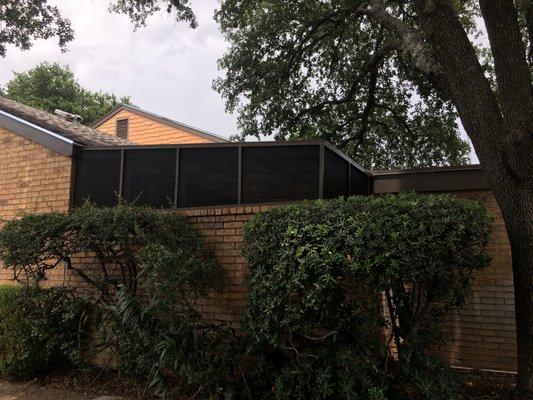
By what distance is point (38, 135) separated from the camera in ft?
25.2

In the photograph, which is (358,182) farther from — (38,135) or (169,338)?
(38,135)

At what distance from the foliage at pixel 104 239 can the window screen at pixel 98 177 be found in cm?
113

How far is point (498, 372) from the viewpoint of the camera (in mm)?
6793

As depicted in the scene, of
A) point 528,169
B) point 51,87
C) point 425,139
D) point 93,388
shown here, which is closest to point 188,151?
point 93,388

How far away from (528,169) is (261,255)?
3070 mm

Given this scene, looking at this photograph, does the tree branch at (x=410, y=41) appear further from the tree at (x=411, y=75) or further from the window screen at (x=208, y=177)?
the window screen at (x=208, y=177)

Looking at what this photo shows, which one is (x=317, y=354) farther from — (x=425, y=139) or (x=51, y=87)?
(x=51, y=87)

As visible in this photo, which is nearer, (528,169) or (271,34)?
(528,169)

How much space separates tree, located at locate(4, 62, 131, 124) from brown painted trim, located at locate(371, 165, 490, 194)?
2816 cm

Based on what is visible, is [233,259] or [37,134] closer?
[233,259]

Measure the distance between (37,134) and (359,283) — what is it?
19.8ft

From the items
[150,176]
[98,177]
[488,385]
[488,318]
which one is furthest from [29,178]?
[488,318]

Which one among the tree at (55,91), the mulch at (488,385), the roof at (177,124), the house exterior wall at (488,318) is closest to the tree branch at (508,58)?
the house exterior wall at (488,318)

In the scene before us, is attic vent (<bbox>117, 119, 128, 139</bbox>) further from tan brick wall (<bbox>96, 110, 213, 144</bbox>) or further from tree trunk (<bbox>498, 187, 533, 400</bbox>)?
tree trunk (<bbox>498, 187, 533, 400</bbox>)
